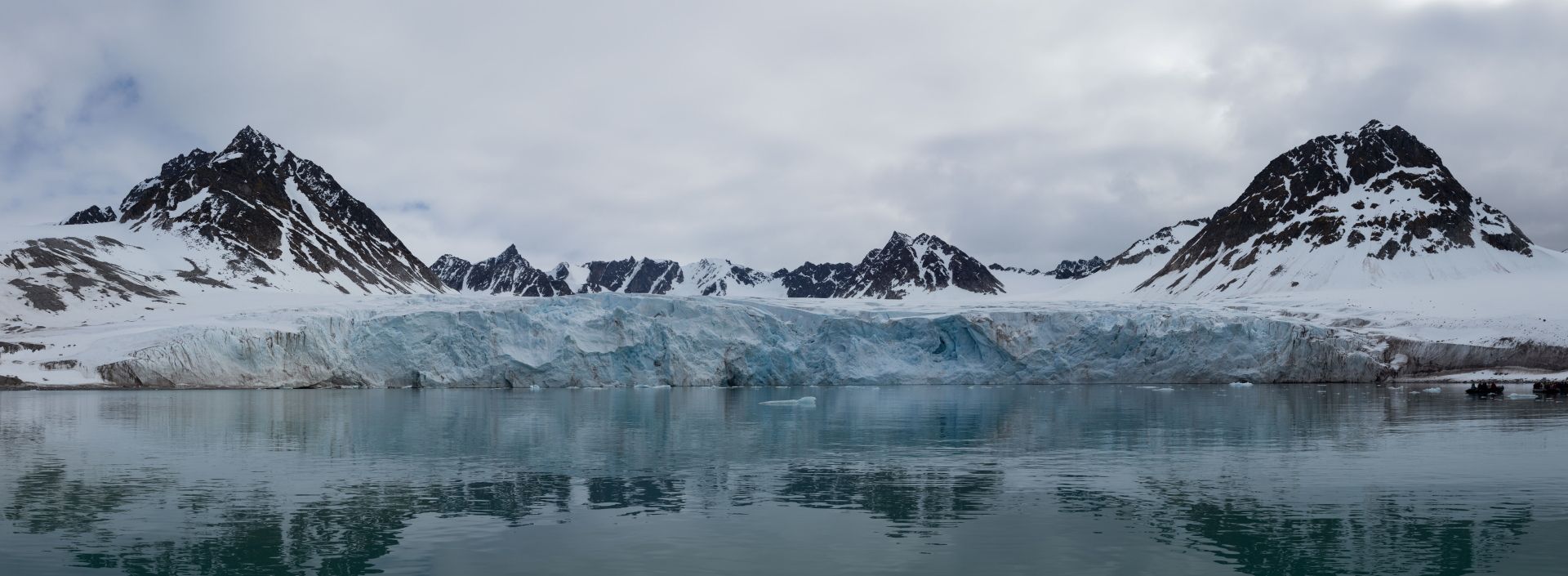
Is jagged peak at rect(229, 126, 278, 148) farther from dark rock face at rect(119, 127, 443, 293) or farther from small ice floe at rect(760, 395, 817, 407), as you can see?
small ice floe at rect(760, 395, 817, 407)

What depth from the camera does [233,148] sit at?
13675 centimetres

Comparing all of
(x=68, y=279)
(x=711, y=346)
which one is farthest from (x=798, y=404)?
(x=68, y=279)

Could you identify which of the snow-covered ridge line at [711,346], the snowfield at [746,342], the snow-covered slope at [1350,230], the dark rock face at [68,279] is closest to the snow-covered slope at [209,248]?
the dark rock face at [68,279]

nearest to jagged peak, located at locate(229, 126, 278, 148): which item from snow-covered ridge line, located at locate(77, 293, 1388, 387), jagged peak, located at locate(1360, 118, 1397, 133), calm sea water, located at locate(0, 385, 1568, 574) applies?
snow-covered ridge line, located at locate(77, 293, 1388, 387)

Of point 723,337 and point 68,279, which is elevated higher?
point 68,279

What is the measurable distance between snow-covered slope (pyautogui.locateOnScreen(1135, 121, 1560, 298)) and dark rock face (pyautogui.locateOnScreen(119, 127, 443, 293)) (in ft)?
349

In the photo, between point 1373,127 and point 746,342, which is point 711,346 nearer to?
point 746,342

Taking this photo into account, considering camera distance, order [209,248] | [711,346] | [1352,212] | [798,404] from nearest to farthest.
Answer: [798,404] → [711,346] → [209,248] → [1352,212]

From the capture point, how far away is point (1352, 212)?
138 meters

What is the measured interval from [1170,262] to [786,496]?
534 feet

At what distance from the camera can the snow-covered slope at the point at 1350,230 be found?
12306 cm

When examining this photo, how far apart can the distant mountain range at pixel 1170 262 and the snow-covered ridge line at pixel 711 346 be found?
25.1 metres

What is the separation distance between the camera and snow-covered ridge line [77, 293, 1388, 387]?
5881cm

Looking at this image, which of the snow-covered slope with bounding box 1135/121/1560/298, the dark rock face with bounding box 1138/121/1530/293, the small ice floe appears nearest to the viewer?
the small ice floe
